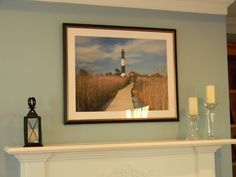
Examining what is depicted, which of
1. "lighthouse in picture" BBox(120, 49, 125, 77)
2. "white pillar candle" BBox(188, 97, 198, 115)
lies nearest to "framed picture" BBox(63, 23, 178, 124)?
"lighthouse in picture" BBox(120, 49, 125, 77)

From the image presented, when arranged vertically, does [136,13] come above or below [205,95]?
above

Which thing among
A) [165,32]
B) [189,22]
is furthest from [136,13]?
[189,22]

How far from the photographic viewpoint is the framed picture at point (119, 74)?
2756 millimetres

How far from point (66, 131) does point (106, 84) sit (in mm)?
459

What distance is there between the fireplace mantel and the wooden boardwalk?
0.31 metres

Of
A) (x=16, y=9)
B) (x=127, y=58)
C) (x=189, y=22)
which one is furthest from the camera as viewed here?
(x=189, y=22)

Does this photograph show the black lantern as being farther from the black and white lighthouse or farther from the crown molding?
the crown molding

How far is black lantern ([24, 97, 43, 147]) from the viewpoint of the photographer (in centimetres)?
251

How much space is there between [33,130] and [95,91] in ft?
1.78

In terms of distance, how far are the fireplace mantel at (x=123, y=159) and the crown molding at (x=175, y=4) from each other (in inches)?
41.9

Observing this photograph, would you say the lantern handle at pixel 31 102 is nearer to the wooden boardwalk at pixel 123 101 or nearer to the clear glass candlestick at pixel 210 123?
the wooden boardwalk at pixel 123 101

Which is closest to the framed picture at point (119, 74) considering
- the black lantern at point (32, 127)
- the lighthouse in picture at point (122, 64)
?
the lighthouse in picture at point (122, 64)

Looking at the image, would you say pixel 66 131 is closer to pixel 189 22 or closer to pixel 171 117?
pixel 171 117

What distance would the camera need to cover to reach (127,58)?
114 inches
